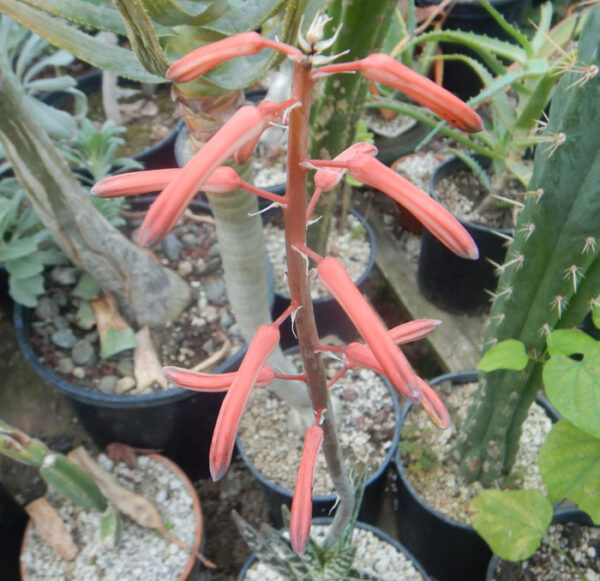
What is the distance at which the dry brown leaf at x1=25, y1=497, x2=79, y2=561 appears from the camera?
4.61 feet

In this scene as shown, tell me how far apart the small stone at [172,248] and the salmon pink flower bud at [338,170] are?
1.24 metres

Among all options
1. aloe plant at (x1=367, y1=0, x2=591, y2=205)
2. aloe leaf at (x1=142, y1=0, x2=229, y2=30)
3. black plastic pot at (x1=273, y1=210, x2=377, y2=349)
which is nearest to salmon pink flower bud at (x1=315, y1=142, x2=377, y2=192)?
aloe leaf at (x1=142, y1=0, x2=229, y2=30)

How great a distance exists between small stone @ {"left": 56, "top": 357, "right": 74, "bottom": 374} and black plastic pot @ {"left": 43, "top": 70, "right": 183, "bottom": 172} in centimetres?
81

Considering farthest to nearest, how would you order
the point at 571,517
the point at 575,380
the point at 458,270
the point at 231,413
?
the point at 458,270 → the point at 571,517 → the point at 575,380 → the point at 231,413

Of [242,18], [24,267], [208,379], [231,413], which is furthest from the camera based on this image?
[24,267]

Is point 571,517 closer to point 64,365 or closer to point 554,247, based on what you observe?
point 554,247

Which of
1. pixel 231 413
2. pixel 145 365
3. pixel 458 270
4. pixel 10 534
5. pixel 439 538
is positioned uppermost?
pixel 231 413

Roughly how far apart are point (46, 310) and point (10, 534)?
0.58 meters

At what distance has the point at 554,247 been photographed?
918 millimetres

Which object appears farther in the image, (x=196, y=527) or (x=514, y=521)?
(x=196, y=527)

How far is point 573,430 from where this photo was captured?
3.35 feet

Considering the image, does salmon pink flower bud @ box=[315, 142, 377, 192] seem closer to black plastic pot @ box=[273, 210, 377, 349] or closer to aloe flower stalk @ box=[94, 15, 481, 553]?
aloe flower stalk @ box=[94, 15, 481, 553]

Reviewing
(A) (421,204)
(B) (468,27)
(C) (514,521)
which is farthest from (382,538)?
(B) (468,27)

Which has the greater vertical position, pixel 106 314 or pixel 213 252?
pixel 213 252
